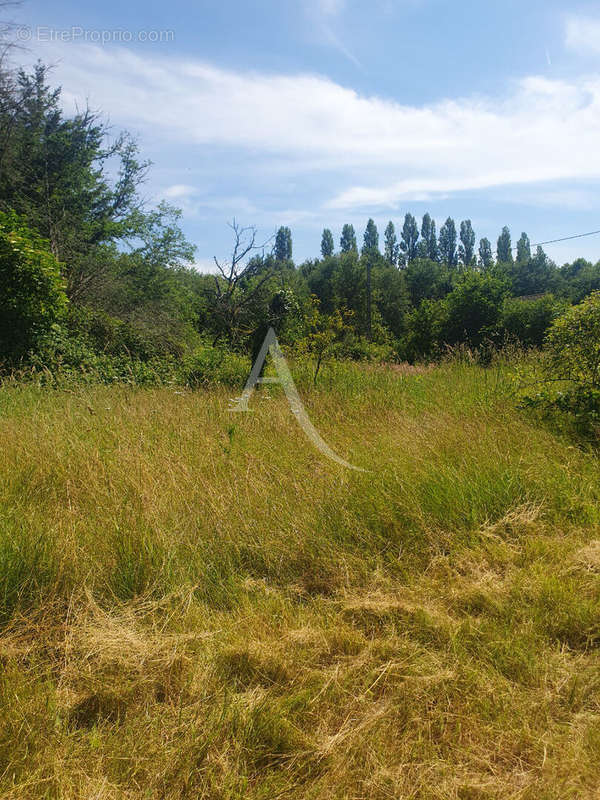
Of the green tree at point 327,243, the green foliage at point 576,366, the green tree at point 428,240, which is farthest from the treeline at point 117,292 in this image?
the green tree at point 428,240

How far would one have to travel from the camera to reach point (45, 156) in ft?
50.4

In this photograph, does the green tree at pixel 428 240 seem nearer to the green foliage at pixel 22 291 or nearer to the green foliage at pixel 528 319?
the green foliage at pixel 528 319

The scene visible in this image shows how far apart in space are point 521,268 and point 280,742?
53.3 m

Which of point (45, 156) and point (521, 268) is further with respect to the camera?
point (521, 268)

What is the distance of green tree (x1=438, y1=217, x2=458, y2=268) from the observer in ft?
221

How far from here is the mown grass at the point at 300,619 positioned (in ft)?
5.48

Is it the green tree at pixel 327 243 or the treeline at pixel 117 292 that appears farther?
the green tree at pixel 327 243

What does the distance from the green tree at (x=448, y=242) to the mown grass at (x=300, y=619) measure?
69.0m

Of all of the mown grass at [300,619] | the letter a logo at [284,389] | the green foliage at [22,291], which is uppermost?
the green foliage at [22,291]

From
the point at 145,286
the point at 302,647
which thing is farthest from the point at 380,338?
the point at 302,647

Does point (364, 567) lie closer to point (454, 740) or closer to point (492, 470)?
point (454, 740)

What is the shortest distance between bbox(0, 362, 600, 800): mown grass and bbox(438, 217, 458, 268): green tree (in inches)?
2717

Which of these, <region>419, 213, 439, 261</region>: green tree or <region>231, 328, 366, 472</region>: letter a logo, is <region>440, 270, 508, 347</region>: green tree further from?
<region>419, 213, 439, 261</region>: green tree

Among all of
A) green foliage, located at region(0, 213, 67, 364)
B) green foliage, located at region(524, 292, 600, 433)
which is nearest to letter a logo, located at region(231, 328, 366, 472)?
green foliage, located at region(524, 292, 600, 433)
